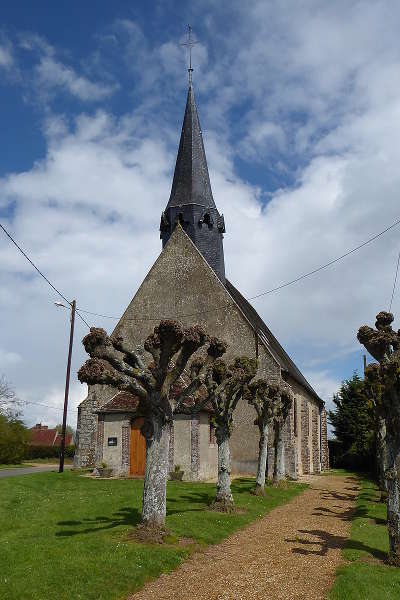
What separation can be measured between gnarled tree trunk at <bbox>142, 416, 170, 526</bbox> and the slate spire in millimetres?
20006

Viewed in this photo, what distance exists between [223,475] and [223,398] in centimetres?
228

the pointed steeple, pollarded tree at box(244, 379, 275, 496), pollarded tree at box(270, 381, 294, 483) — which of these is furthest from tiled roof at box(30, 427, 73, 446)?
pollarded tree at box(244, 379, 275, 496)

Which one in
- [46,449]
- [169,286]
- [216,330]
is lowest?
[46,449]

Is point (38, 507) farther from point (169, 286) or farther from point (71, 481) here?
point (169, 286)

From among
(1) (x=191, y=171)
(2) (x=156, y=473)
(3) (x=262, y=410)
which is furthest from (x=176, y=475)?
(1) (x=191, y=171)

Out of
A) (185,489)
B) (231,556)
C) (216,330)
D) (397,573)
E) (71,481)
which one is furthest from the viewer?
(216,330)

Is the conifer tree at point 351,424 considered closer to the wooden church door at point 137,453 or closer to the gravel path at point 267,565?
the wooden church door at point 137,453

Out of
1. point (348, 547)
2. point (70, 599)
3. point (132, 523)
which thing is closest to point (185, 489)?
point (132, 523)

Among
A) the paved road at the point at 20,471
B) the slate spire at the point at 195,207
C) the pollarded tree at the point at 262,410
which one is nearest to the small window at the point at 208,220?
the slate spire at the point at 195,207

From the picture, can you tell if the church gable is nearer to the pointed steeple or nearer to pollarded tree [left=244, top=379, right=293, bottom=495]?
the pointed steeple

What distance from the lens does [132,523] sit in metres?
11.4

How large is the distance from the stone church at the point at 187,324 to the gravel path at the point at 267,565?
29.8ft

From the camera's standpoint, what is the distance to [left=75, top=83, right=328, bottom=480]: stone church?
2217 centimetres

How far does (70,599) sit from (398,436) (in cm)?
651
